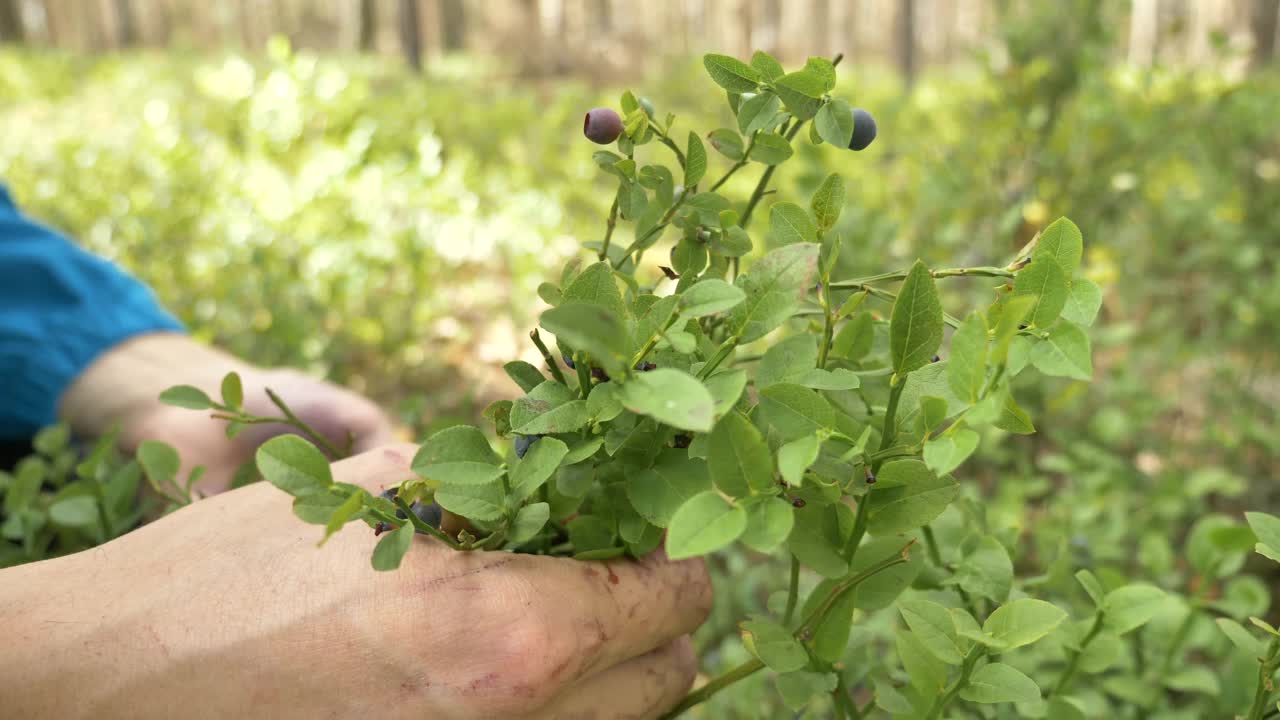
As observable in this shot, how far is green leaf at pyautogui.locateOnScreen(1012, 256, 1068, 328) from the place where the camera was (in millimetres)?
557

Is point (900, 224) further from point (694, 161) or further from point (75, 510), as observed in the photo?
point (75, 510)

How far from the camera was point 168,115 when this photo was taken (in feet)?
17.1

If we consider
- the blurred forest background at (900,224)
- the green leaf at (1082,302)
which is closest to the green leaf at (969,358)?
the green leaf at (1082,302)

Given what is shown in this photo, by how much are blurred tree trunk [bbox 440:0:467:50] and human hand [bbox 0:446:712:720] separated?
12.9 metres

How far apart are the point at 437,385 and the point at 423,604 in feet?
6.88

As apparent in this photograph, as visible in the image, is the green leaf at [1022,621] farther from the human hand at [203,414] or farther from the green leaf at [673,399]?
the human hand at [203,414]

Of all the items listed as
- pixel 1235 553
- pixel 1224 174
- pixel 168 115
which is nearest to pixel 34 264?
pixel 1235 553

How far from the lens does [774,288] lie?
0.59 metres

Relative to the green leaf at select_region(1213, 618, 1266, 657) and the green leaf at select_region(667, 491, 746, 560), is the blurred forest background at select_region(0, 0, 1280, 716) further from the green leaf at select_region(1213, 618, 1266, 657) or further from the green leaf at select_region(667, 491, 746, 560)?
the green leaf at select_region(667, 491, 746, 560)

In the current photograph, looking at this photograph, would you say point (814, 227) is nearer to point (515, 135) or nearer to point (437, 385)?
point (437, 385)

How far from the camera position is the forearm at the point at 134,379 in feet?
5.02

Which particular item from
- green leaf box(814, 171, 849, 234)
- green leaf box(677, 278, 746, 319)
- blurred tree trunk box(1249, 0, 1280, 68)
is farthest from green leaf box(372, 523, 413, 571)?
blurred tree trunk box(1249, 0, 1280, 68)

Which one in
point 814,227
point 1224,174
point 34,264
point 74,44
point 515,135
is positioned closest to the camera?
point 814,227

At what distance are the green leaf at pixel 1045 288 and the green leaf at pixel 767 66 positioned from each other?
209mm
